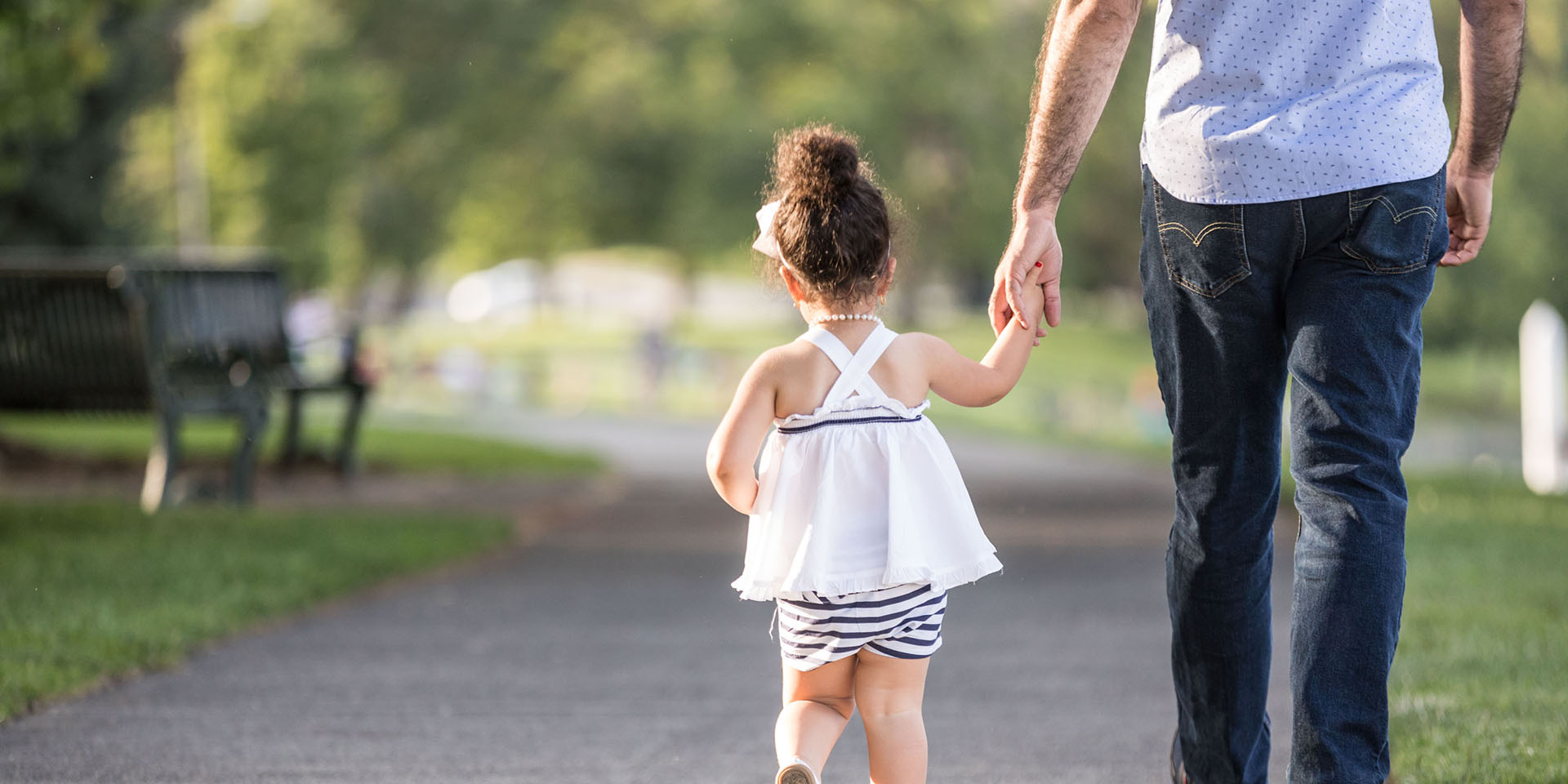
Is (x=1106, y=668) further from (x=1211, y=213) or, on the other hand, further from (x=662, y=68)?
(x=662, y=68)

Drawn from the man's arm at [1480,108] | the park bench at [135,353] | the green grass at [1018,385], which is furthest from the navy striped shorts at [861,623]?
the green grass at [1018,385]

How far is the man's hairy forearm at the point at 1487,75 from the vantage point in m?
2.69

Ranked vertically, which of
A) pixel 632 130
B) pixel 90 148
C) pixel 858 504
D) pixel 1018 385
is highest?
pixel 632 130

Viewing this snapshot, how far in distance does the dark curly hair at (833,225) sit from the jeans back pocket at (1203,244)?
0.52 metres

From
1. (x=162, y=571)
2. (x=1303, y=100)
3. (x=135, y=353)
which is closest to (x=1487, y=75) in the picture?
(x=1303, y=100)

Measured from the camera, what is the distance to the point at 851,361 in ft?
9.18

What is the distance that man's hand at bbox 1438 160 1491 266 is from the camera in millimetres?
2893

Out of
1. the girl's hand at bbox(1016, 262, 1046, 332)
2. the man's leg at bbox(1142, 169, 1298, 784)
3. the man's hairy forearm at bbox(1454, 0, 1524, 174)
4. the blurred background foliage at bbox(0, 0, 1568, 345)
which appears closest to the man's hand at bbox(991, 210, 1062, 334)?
the girl's hand at bbox(1016, 262, 1046, 332)

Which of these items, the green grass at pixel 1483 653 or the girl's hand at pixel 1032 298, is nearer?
the girl's hand at pixel 1032 298

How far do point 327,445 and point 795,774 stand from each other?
10.6 meters

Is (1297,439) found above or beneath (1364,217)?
beneath

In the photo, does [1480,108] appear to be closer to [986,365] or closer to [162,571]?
[986,365]

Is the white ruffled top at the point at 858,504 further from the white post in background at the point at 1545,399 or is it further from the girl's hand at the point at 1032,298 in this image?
the white post in background at the point at 1545,399

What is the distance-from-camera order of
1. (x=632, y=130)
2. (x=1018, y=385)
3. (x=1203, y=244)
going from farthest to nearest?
(x=632, y=130), (x=1018, y=385), (x=1203, y=244)
